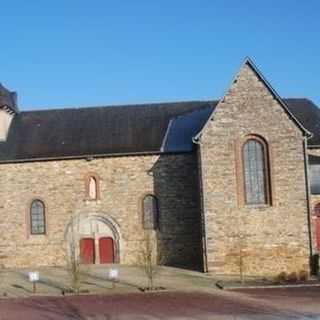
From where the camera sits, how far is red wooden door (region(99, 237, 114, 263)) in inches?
1564

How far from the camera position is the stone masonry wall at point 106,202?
3891cm

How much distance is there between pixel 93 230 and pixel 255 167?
10.5 m

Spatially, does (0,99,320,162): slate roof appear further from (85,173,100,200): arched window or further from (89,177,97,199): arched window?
(89,177,97,199): arched window

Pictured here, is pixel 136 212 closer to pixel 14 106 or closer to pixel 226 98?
pixel 226 98

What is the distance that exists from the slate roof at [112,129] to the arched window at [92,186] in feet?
4.39

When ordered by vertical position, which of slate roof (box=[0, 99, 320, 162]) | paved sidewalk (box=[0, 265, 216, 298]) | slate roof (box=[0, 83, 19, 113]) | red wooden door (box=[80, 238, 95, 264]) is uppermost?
slate roof (box=[0, 83, 19, 113])

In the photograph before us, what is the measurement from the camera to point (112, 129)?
41.8 metres

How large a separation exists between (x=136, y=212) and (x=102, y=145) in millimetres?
4535

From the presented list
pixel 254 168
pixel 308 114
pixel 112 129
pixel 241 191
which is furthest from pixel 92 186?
pixel 308 114

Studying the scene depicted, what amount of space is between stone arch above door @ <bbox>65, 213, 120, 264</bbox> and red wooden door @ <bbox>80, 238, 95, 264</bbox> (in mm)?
246

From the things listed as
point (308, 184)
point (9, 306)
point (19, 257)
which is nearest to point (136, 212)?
point (19, 257)

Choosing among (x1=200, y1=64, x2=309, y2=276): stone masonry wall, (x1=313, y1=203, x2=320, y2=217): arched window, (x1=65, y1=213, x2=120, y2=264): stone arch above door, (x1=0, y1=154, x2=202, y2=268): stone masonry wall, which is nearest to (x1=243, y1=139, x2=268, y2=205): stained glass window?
(x1=200, y1=64, x2=309, y2=276): stone masonry wall

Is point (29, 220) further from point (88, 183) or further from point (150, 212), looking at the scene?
point (150, 212)

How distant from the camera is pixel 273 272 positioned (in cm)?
3441
